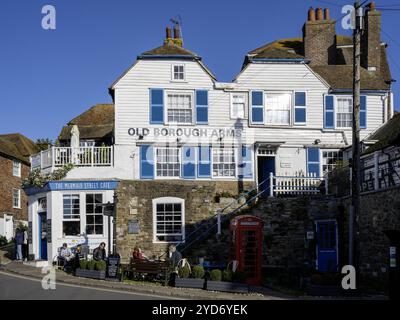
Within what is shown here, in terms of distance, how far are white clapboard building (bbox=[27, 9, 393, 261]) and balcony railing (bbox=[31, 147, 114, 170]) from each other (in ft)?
0.15

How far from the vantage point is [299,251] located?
26781 millimetres

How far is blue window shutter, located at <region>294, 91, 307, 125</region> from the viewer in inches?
1225

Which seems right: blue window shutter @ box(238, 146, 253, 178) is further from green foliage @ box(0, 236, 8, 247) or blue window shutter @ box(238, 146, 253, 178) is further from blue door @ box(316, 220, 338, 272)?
green foliage @ box(0, 236, 8, 247)

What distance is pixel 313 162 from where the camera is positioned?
101 feet

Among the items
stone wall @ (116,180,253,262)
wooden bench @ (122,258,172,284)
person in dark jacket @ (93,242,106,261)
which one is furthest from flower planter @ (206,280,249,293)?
stone wall @ (116,180,253,262)

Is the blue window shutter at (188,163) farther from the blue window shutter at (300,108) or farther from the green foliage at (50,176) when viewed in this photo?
the blue window shutter at (300,108)

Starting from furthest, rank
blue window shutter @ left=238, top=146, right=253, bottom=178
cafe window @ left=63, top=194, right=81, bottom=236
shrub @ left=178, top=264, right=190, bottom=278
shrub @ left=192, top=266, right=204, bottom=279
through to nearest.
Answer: blue window shutter @ left=238, top=146, right=253, bottom=178
cafe window @ left=63, top=194, right=81, bottom=236
shrub @ left=178, top=264, right=190, bottom=278
shrub @ left=192, top=266, right=204, bottom=279

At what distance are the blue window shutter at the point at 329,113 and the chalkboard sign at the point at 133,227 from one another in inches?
405

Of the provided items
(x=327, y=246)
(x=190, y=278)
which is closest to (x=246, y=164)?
(x=327, y=246)

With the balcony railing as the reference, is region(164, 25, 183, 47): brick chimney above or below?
above

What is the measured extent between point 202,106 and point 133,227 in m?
6.69

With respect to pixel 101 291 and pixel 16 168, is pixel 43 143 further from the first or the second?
pixel 101 291

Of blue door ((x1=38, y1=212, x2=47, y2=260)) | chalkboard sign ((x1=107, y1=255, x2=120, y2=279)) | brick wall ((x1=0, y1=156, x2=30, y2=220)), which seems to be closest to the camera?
chalkboard sign ((x1=107, y1=255, x2=120, y2=279))
